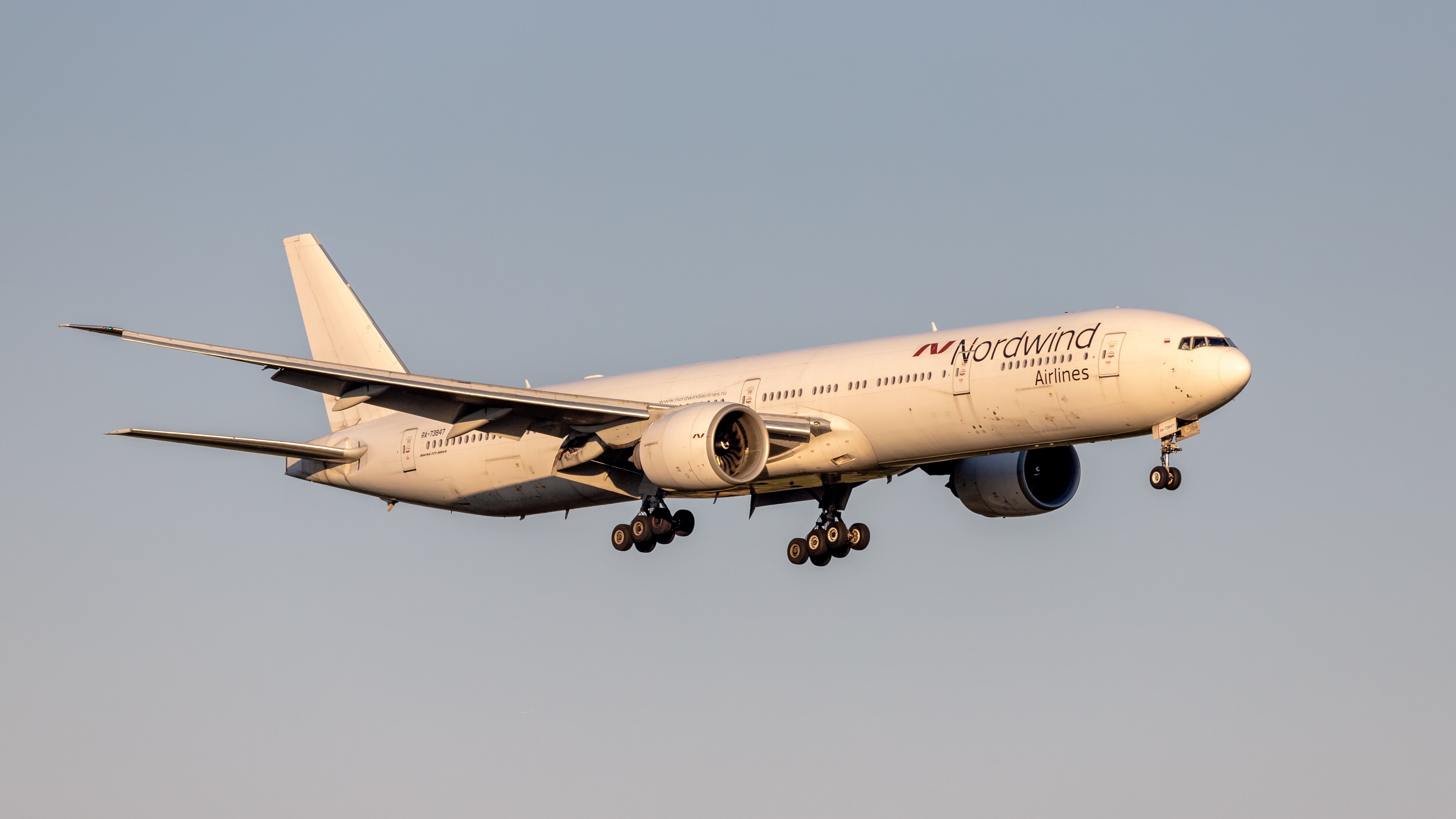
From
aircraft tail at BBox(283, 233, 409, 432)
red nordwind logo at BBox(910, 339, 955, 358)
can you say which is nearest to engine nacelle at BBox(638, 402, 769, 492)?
red nordwind logo at BBox(910, 339, 955, 358)

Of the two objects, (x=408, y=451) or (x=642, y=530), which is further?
(x=408, y=451)

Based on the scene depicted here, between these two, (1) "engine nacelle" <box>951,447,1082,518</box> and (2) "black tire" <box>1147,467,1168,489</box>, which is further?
(1) "engine nacelle" <box>951,447,1082,518</box>

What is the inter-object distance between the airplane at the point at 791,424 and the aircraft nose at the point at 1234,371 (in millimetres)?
49

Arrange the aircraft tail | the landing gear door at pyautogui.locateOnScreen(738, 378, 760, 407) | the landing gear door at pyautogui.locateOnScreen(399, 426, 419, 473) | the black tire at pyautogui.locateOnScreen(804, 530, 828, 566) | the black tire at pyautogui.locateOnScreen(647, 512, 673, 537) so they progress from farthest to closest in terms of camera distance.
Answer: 1. the aircraft tail
2. the landing gear door at pyautogui.locateOnScreen(399, 426, 419, 473)
3. the black tire at pyautogui.locateOnScreen(647, 512, 673, 537)
4. the black tire at pyautogui.locateOnScreen(804, 530, 828, 566)
5. the landing gear door at pyautogui.locateOnScreen(738, 378, 760, 407)

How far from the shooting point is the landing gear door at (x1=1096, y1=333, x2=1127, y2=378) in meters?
42.0

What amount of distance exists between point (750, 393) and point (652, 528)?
5076 mm

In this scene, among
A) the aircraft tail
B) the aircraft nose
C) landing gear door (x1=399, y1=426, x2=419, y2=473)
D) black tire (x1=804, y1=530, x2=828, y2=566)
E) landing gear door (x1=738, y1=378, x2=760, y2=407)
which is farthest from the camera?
the aircraft tail

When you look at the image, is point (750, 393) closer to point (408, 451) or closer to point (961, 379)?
point (961, 379)

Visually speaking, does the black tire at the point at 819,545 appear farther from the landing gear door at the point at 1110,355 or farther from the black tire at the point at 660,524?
the landing gear door at the point at 1110,355

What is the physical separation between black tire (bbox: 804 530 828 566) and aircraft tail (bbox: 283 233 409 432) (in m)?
15.0

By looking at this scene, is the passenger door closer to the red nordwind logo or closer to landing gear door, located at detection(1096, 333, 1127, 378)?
the red nordwind logo

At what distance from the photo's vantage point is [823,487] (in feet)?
166

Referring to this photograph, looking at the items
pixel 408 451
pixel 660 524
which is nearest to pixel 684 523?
pixel 660 524

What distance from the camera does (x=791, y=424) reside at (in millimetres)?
46031
